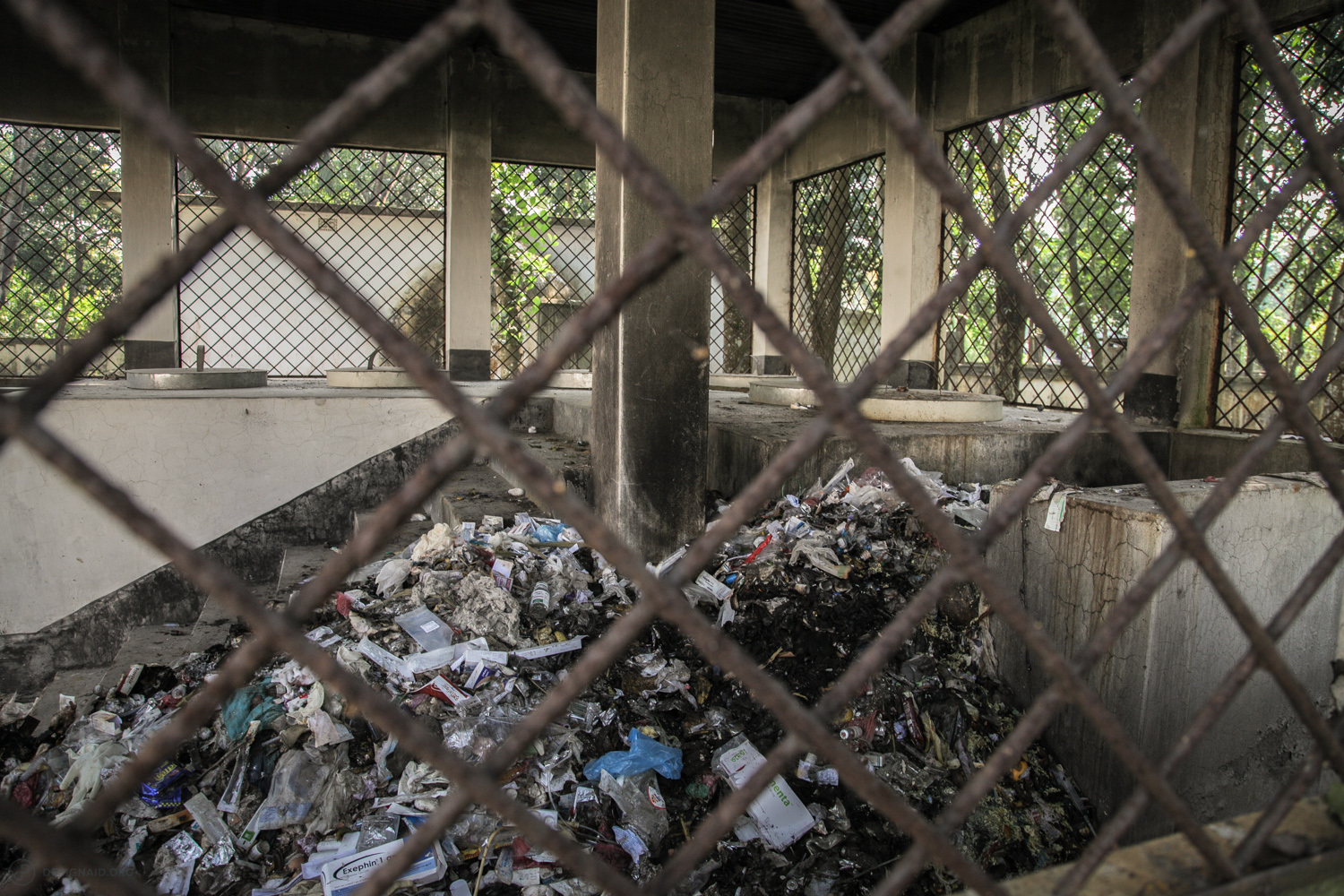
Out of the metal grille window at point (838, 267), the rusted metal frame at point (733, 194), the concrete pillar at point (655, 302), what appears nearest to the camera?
the rusted metal frame at point (733, 194)

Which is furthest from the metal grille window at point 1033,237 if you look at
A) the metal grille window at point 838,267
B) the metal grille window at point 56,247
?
the metal grille window at point 56,247

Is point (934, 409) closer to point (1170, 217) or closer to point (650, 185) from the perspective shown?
point (1170, 217)

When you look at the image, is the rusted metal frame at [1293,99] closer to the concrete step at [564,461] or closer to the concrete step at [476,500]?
the concrete step at [564,461]

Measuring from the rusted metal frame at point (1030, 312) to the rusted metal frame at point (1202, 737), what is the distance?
1.6 inches

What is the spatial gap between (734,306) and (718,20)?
3.67 m

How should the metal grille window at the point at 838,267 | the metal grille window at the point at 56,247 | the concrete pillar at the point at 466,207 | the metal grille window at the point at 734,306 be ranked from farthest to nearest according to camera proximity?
the metal grille window at the point at 734,306, the metal grille window at the point at 838,267, the concrete pillar at the point at 466,207, the metal grille window at the point at 56,247

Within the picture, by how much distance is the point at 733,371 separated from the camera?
992 centimetres

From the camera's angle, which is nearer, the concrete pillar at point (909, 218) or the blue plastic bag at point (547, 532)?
the blue plastic bag at point (547, 532)

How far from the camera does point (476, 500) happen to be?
398 centimetres

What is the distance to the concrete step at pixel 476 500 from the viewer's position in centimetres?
373

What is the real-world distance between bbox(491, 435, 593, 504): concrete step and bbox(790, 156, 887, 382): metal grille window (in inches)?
183

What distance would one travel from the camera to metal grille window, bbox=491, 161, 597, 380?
31.6 feet

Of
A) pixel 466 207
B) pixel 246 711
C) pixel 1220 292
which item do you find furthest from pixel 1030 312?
pixel 466 207

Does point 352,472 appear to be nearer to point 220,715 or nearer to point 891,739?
point 220,715
